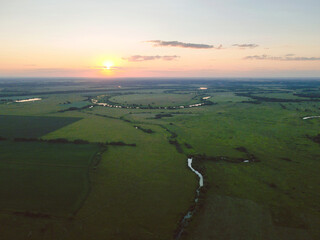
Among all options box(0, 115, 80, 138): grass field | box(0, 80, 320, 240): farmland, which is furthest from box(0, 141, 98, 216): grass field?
box(0, 115, 80, 138): grass field

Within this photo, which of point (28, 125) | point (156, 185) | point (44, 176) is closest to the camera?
point (156, 185)

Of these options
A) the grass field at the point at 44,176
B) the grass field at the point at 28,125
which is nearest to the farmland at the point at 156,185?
the grass field at the point at 44,176

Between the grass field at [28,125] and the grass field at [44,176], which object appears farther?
the grass field at [28,125]

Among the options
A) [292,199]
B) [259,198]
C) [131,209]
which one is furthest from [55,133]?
[292,199]

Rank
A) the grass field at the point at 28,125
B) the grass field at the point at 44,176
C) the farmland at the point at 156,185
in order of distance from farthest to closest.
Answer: the grass field at the point at 28,125
the grass field at the point at 44,176
the farmland at the point at 156,185

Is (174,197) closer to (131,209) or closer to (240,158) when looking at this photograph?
(131,209)

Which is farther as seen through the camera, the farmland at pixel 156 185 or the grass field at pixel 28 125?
the grass field at pixel 28 125

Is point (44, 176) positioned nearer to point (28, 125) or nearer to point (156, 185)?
point (156, 185)

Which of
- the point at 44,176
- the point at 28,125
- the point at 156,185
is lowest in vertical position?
the point at 156,185

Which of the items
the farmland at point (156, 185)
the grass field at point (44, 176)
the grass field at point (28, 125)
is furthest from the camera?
the grass field at point (28, 125)

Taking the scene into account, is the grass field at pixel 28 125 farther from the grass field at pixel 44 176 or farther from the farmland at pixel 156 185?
the grass field at pixel 44 176

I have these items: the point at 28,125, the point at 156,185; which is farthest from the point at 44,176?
the point at 28,125

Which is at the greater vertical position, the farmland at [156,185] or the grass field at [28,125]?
the grass field at [28,125]
